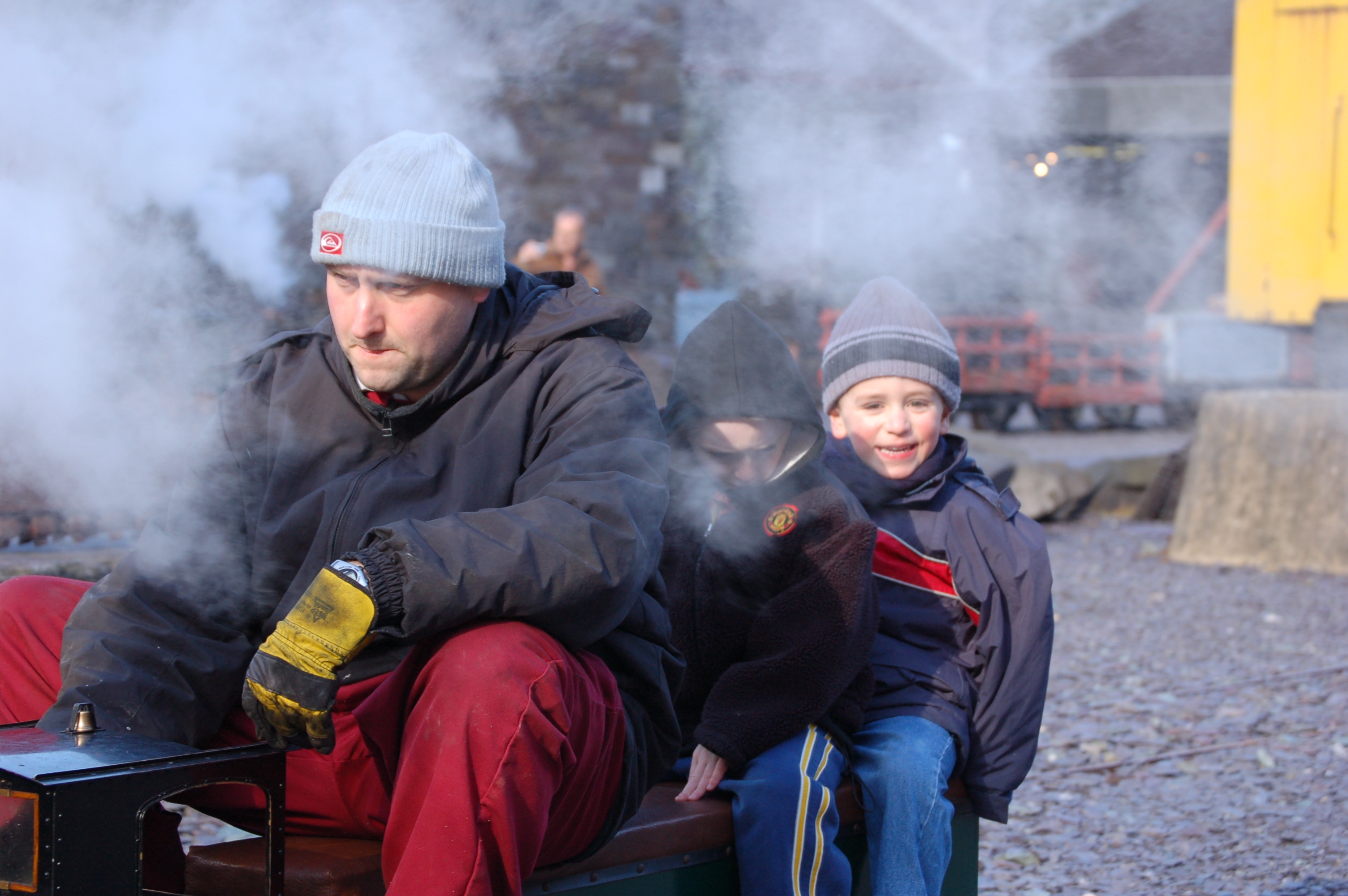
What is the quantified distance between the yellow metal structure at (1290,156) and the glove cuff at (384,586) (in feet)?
21.2

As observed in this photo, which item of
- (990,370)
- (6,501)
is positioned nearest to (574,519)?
(6,501)

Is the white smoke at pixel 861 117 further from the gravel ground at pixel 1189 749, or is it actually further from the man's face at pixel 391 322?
the man's face at pixel 391 322

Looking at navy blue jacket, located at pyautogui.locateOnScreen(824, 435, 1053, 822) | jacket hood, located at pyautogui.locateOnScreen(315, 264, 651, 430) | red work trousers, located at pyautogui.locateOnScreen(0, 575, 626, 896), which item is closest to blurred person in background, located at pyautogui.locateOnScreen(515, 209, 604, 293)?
navy blue jacket, located at pyautogui.locateOnScreen(824, 435, 1053, 822)

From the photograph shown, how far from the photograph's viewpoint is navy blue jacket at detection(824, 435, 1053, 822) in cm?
270

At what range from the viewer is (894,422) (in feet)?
10.0

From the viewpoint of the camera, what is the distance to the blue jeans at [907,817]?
2465 mm

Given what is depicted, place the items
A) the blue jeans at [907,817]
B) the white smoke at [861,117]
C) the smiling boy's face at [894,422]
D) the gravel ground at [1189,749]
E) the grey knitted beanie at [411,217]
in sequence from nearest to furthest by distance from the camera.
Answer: the grey knitted beanie at [411,217]
the blue jeans at [907,817]
the smiling boy's face at [894,422]
the gravel ground at [1189,749]
the white smoke at [861,117]

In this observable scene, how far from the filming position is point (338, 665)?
1747 mm

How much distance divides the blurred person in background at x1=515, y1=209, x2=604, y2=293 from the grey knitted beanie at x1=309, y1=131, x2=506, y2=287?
10.9ft

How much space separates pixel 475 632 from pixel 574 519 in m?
0.21

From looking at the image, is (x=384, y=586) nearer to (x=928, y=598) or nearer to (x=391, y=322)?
(x=391, y=322)

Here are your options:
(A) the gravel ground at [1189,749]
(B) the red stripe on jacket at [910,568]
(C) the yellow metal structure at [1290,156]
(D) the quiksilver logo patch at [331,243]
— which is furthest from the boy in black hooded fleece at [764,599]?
(C) the yellow metal structure at [1290,156]

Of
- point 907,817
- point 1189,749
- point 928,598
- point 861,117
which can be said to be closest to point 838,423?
point 928,598

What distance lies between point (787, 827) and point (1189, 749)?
2.56 m
